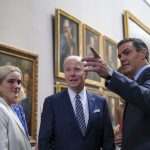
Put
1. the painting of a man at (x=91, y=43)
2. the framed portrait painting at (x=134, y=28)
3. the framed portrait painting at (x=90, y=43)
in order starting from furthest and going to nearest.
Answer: the framed portrait painting at (x=134, y=28)
the painting of a man at (x=91, y=43)
the framed portrait painting at (x=90, y=43)

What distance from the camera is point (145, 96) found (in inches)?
98.3

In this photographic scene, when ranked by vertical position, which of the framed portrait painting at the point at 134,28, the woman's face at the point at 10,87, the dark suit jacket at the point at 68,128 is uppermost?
the framed portrait painting at the point at 134,28

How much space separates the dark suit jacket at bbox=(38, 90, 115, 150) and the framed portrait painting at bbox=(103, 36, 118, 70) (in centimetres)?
339

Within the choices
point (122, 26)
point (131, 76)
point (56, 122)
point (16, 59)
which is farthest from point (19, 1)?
point (122, 26)

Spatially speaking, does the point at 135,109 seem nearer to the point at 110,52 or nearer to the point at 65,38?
the point at 65,38

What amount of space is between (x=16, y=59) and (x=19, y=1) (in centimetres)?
91

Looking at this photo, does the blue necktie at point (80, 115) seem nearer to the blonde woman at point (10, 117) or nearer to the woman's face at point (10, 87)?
the blonde woman at point (10, 117)

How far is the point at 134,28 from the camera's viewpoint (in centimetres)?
912

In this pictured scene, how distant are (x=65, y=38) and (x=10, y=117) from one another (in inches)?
94.4

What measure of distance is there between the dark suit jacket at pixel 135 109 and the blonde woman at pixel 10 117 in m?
1.22

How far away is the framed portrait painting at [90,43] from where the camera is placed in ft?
20.6

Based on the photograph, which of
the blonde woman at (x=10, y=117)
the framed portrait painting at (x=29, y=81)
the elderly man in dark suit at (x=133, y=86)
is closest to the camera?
the elderly man in dark suit at (x=133, y=86)

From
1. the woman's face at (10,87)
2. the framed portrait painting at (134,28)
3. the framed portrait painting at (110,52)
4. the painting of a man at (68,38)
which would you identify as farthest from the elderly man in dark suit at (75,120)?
the framed portrait painting at (134,28)

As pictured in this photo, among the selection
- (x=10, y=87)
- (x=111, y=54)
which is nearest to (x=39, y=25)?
(x=10, y=87)
